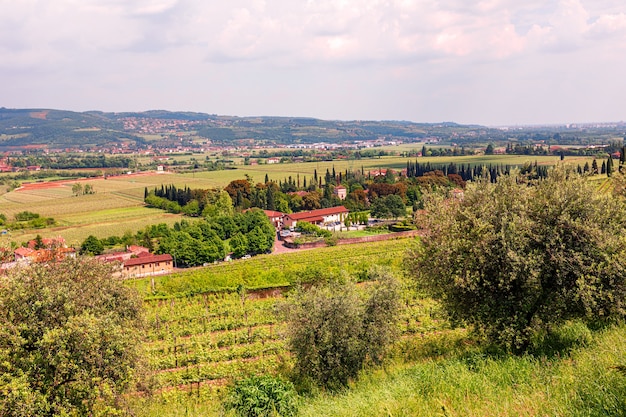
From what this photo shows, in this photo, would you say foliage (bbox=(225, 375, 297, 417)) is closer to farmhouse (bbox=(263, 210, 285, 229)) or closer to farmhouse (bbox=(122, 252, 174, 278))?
farmhouse (bbox=(122, 252, 174, 278))

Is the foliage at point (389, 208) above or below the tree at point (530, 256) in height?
below

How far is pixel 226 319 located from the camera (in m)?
33.4

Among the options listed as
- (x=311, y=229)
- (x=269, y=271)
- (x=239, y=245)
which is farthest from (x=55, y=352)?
(x=311, y=229)

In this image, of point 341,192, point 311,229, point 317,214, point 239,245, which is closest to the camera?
point 239,245

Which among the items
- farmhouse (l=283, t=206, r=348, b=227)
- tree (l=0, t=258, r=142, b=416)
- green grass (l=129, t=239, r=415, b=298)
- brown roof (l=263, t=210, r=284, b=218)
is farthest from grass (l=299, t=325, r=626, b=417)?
brown roof (l=263, t=210, r=284, b=218)

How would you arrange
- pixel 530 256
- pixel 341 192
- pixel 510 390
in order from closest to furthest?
pixel 510 390
pixel 530 256
pixel 341 192

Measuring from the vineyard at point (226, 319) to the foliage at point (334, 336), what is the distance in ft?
8.03

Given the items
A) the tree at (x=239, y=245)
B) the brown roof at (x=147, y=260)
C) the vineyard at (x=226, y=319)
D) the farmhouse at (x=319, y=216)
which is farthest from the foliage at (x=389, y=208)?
the brown roof at (x=147, y=260)

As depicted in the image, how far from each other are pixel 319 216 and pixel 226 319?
4900 centimetres

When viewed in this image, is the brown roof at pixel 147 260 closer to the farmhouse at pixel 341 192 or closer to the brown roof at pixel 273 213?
the brown roof at pixel 273 213

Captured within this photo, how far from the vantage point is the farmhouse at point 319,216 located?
263ft

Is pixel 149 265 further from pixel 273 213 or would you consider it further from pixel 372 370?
pixel 372 370

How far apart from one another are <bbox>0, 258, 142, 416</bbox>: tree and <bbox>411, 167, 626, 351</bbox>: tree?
10499 mm

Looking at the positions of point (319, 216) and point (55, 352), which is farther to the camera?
point (319, 216)
